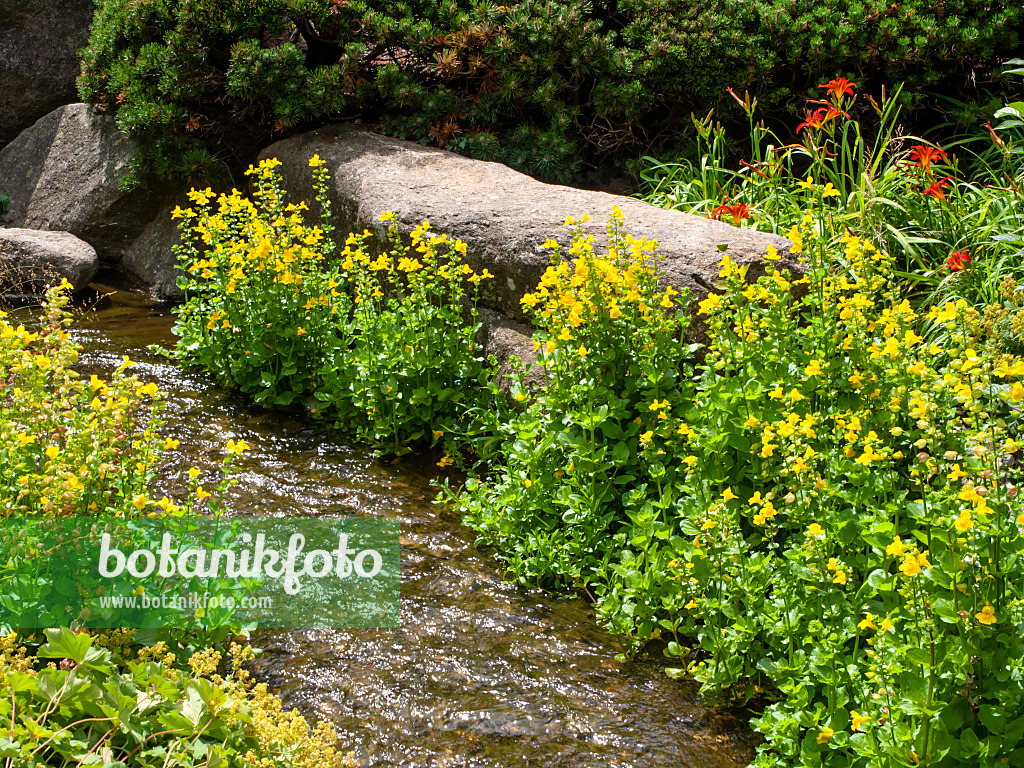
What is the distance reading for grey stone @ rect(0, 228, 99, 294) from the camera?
21.5ft

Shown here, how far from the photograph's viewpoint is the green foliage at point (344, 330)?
14.3 feet

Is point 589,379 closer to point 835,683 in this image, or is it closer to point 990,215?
point 835,683

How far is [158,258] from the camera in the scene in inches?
284

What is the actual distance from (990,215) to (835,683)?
10.7 feet

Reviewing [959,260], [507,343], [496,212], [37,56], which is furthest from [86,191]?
[959,260]

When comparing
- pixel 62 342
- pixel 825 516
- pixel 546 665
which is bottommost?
pixel 546 665

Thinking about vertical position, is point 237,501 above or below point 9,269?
below

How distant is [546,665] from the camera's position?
295cm

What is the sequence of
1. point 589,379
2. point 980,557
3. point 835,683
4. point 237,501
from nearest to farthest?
point 980,557
point 835,683
point 589,379
point 237,501

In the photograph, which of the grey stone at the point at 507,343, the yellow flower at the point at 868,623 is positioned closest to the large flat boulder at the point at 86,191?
the grey stone at the point at 507,343

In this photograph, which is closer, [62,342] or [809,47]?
[62,342]

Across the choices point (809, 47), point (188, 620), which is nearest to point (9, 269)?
point (188, 620)

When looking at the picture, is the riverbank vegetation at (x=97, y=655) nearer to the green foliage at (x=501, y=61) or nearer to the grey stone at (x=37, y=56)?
the green foliage at (x=501, y=61)

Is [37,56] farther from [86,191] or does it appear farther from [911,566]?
[911,566]
